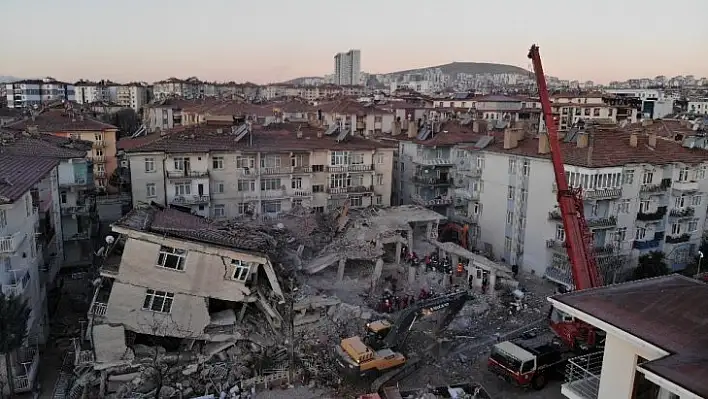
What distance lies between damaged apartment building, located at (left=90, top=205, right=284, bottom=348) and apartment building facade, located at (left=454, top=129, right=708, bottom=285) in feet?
65.3

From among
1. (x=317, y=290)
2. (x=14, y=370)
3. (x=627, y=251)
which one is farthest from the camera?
(x=627, y=251)

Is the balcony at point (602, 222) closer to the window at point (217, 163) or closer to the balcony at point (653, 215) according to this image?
the balcony at point (653, 215)

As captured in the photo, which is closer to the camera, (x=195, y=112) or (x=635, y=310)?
(x=635, y=310)

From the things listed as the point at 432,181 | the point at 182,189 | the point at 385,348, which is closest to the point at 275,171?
the point at 182,189

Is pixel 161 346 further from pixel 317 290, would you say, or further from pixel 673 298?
pixel 673 298

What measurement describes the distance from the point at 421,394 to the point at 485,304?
10754mm

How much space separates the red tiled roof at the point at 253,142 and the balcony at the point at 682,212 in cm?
2098

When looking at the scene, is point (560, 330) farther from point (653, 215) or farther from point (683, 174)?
point (683, 174)

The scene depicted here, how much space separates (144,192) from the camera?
39062 millimetres

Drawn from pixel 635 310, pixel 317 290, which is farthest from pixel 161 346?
pixel 635 310

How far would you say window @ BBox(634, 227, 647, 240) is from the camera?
3891 centimetres

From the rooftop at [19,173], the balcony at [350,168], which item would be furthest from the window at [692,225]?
the rooftop at [19,173]

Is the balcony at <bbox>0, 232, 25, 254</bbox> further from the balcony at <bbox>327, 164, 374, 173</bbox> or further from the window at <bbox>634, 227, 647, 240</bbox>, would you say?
the window at <bbox>634, 227, 647, 240</bbox>

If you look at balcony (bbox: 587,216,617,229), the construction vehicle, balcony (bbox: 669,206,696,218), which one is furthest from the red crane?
balcony (bbox: 669,206,696,218)
